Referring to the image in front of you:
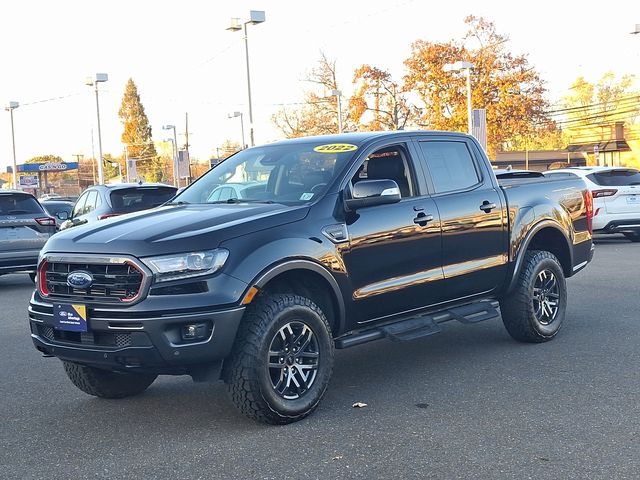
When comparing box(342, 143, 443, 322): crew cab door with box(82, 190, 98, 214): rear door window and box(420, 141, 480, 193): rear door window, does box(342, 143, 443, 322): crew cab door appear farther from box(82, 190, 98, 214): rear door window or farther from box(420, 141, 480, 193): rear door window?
box(82, 190, 98, 214): rear door window

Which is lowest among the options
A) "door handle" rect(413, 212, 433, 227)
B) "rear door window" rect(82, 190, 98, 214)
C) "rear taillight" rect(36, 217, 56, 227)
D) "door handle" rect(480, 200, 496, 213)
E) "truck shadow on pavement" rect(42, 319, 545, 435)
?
"truck shadow on pavement" rect(42, 319, 545, 435)

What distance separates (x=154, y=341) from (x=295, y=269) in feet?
3.39

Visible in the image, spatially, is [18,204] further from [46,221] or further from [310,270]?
[310,270]

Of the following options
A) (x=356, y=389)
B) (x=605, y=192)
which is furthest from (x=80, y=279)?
(x=605, y=192)

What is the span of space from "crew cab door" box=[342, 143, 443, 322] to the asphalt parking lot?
67 cm

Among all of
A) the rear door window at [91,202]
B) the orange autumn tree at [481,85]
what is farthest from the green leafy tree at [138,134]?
the rear door window at [91,202]

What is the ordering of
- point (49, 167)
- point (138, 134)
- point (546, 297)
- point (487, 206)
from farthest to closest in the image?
point (138, 134)
point (49, 167)
point (546, 297)
point (487, 206)

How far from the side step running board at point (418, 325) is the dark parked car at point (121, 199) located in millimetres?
7179

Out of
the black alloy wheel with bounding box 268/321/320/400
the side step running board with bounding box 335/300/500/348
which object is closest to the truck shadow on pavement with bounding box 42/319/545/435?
the black alloy wheel with bounding box 268/321/320/400

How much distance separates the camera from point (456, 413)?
5219 mm

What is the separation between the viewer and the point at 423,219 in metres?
6.12

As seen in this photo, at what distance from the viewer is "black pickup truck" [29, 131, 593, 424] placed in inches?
187

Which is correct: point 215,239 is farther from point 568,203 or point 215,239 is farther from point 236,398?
point 568,203

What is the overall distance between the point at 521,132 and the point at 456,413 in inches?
1780
